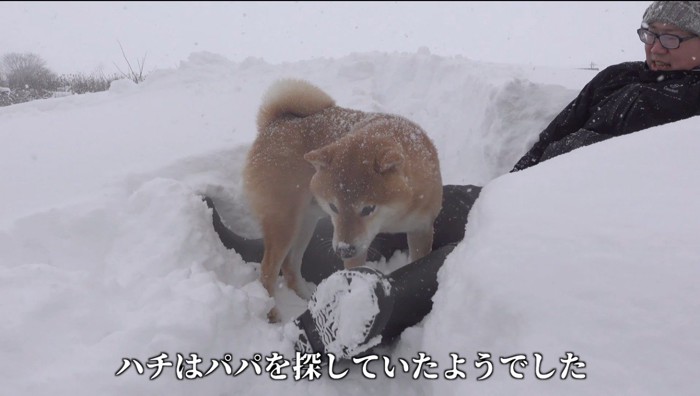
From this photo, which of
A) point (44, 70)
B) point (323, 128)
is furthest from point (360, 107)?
point (44, 70)

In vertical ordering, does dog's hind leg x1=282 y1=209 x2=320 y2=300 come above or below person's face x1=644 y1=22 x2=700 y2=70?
below

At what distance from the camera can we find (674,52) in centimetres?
249

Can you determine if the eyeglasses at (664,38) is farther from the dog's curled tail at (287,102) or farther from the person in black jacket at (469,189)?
the dog's curled tail at (287,102)

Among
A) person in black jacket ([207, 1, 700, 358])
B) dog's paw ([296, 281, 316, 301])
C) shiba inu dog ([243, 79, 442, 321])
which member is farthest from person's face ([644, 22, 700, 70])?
dog's paw ([296, 281, 316, 301])

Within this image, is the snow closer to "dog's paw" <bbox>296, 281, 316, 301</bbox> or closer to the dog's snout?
"dog's paw" <bbox>296, 281, 316, 301</bbox>

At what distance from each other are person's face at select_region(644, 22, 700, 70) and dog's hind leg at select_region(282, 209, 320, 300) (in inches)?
84.6

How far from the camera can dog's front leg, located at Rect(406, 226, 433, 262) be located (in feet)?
8.50

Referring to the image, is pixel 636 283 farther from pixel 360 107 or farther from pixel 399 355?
pixel 360 107

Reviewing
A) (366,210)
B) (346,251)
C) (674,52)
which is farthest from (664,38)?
(346,251)

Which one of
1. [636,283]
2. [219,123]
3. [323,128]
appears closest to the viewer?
[636,283]

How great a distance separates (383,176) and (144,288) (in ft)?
4.06

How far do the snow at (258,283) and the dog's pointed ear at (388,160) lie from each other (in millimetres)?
482

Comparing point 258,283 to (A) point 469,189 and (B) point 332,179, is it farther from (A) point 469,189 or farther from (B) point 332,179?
(A) point 469,189

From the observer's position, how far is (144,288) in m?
1.92
